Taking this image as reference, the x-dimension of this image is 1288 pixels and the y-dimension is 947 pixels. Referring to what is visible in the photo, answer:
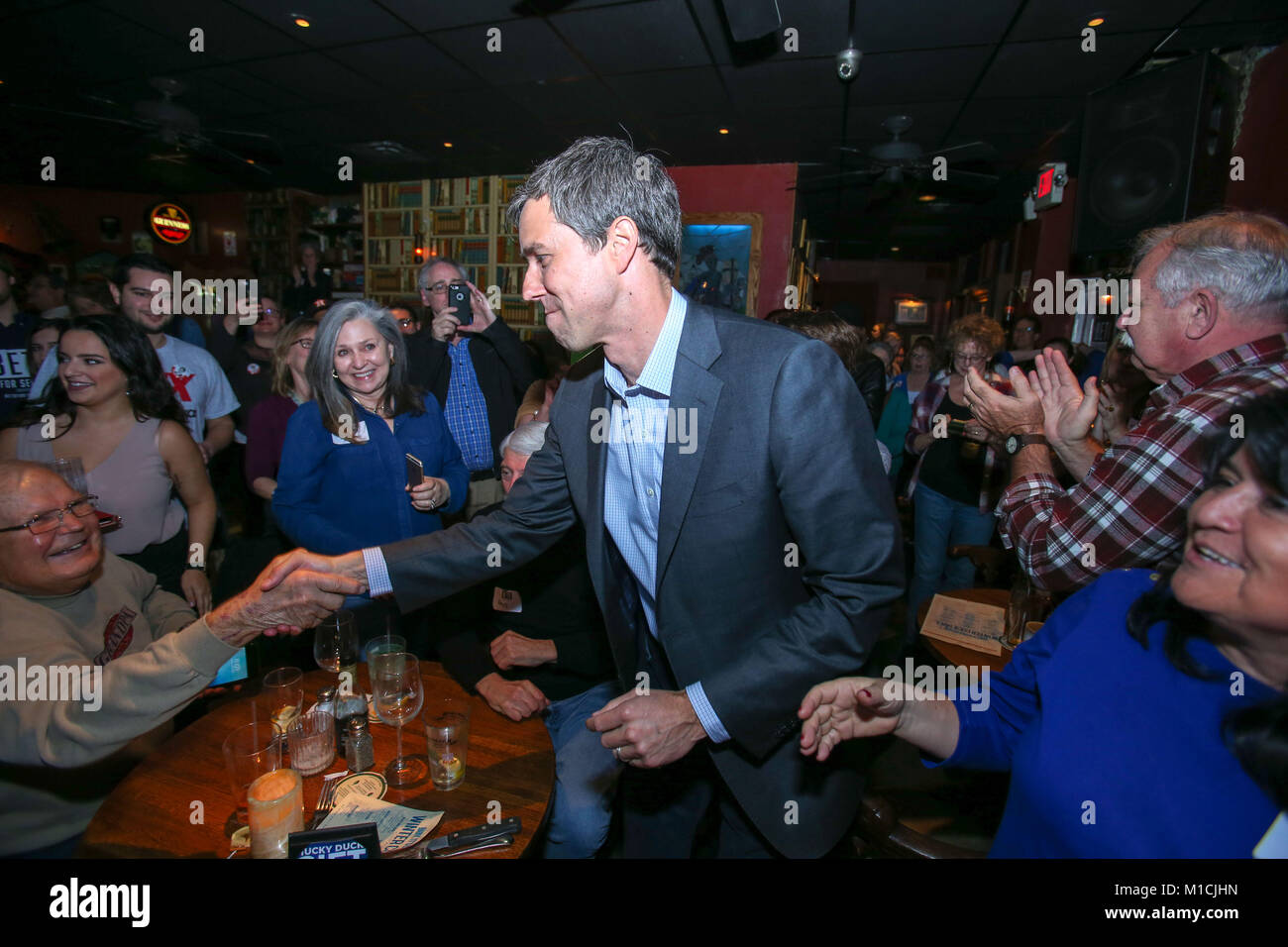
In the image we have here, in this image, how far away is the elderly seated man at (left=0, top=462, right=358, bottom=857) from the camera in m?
1.19

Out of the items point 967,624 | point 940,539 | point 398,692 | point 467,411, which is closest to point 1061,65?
point 940,539

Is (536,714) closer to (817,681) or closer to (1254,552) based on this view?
(817,681)

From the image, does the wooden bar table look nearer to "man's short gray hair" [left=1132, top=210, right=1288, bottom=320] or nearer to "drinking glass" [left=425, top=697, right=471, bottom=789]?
"drinking glass" [left=425, top=697, right=471, bottom=789]

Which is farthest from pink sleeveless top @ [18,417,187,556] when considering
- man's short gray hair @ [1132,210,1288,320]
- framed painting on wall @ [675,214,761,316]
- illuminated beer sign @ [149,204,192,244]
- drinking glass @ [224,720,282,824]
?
illuminated beer sign @ [149,204,192,244]

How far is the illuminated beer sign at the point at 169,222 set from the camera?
8.47 m

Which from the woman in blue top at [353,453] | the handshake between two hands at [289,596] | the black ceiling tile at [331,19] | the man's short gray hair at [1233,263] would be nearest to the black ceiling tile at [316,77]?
the black ceiling tile at [331,19]

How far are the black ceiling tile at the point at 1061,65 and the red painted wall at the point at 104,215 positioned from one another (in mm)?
10097

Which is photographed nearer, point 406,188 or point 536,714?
A: point 536,714

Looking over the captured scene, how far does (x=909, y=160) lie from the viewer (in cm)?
580

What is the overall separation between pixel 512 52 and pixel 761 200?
3.42m

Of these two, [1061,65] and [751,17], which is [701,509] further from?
[1061,65]

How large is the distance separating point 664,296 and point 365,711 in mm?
1215
